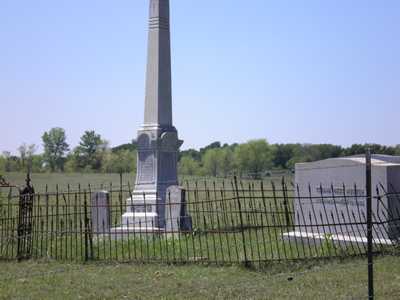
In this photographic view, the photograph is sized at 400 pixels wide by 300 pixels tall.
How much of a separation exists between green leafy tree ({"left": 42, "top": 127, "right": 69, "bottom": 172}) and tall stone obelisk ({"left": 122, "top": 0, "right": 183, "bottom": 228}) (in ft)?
228

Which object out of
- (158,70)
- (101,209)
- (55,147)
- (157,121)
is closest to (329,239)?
(101,209)

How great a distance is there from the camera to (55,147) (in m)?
84.6

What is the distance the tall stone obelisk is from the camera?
14844 millimetres

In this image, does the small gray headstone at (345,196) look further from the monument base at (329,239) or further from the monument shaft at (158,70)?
the monument shaft at (158,70)

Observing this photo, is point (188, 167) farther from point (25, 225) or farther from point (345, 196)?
point (345, 196)

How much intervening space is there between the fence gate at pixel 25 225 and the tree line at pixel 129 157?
1948 inches

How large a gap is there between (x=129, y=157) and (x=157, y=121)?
56725 mm

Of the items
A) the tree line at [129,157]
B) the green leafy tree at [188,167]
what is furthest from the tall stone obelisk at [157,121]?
the green leafy tree at [188,167]

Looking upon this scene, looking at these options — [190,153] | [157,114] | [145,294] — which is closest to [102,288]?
[145,294]

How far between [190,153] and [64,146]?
2123 cm

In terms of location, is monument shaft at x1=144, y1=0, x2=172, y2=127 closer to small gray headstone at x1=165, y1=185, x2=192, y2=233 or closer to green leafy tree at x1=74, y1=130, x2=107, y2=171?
small gray headstone at x1=165, y1=185, x2=192, y2=233

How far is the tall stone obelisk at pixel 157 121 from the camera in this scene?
14.8 meters

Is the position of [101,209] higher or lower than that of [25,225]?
higher

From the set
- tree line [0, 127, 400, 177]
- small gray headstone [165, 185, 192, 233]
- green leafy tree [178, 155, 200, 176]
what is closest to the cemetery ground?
small gray headstone [165, 185, 192, 233]
